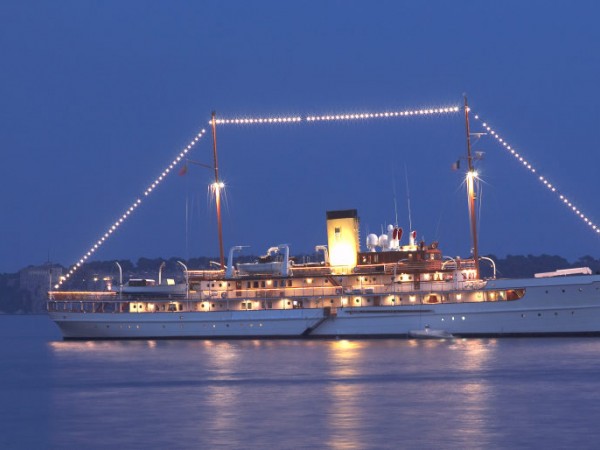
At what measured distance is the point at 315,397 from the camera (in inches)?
1430

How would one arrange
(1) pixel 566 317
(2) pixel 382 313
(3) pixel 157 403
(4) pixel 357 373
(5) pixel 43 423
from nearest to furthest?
1. (5) pixel 43 423
2. (3) pixel 157 403
3. (4) pixel 357 373
4. (1) pixel 566 317
5. (2) pixel 382 313

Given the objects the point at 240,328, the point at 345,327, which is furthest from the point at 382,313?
the point at 240,328

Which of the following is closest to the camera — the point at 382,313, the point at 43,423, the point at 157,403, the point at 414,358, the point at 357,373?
the point at 43,423

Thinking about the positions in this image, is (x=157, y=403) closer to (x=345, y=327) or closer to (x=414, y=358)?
(x=414, y=358)

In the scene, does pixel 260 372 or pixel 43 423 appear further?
pixel 260 372

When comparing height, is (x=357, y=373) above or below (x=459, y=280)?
below

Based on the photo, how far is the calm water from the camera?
91.9 feet

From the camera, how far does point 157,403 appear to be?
35.9m

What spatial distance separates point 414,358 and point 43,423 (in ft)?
70.0

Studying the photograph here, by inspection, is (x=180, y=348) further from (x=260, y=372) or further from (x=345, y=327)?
(x=260, y=372)

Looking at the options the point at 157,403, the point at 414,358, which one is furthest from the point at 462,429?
the point at 414,358

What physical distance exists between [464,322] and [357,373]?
57.4ft

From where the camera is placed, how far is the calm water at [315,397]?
28000 millimetres

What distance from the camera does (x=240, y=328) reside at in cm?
6462
